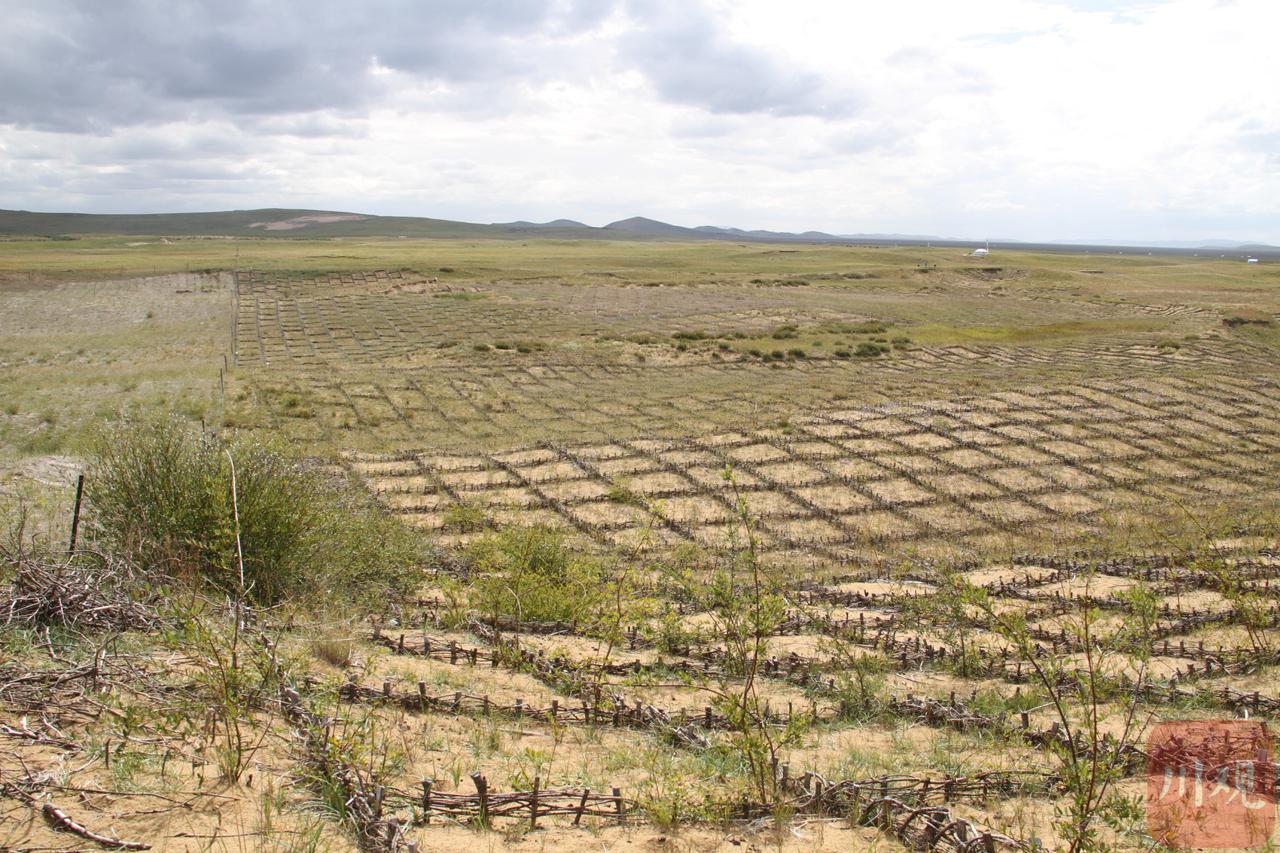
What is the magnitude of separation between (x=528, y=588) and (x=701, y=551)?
4.34 meters

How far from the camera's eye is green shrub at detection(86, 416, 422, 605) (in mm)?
7086

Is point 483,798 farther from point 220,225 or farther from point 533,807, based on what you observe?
point 220,225

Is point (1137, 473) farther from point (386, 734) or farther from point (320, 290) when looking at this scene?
point (320, 290)

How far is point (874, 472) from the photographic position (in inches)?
623

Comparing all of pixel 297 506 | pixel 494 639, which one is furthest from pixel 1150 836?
pixel 297 506

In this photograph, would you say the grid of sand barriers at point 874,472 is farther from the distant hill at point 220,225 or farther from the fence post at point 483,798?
the distant hill at point 220,225

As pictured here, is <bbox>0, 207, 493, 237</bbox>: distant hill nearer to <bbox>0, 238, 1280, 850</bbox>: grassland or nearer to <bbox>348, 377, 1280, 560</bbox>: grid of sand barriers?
<bbox>0, 238, 1280, 850</bbox>: grassland

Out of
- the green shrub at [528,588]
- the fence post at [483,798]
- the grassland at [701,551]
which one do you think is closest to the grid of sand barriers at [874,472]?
the grassland at [701,551]

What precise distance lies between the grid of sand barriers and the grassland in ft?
0.32

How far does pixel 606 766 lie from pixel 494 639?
2584 mm

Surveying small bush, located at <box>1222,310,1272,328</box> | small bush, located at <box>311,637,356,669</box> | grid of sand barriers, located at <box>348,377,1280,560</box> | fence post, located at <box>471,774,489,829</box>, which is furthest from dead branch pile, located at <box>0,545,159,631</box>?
small bush, located at <box>1222,310,1272,328</box>

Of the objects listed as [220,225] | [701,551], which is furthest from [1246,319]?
[220,225]

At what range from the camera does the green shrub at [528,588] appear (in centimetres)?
763

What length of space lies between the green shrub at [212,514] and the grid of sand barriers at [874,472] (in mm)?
4626
